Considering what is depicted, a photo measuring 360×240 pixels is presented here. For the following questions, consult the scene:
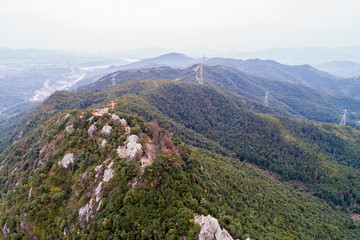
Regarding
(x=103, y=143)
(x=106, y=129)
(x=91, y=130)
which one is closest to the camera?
(x=103, y=143)

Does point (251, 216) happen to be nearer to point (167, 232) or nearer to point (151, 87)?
point (167, 232)

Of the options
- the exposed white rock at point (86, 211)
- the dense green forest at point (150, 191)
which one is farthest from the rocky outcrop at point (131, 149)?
the exposed white rock at point (86, 211)

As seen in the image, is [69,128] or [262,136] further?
[262,136]

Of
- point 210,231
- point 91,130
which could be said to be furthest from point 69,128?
point 210,231

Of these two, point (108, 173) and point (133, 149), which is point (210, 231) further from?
point (108, 173)

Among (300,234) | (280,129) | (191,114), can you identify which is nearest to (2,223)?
(300,234)

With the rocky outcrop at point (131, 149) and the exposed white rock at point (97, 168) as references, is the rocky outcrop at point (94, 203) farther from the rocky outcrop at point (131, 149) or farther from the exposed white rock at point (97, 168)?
the rocky outcrop at point (131, 149)

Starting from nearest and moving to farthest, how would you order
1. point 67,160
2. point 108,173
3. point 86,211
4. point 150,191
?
point 150,191, point 86,211, point 108,173, point 67,160
